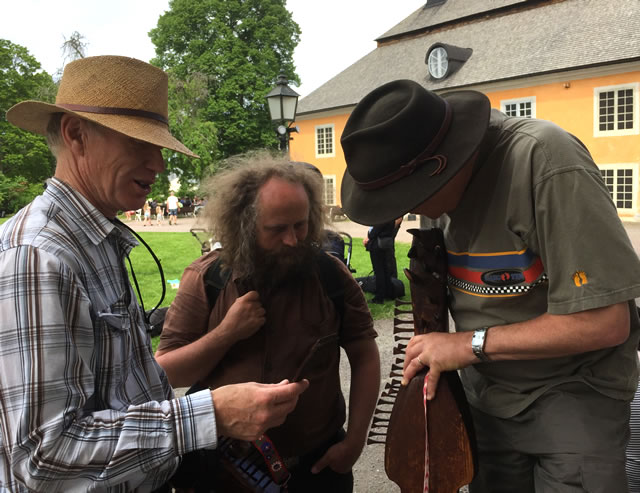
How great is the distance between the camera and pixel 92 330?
118 cm

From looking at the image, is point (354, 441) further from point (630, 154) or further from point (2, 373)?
point (630, 154)

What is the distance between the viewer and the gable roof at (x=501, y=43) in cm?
2252

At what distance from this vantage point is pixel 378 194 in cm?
152

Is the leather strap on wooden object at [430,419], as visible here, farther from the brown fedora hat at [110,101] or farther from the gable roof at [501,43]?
the gable roof at [501,43]

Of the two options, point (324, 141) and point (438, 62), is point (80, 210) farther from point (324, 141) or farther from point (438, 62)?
point (324, 141)

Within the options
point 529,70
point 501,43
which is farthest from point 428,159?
point 501,43

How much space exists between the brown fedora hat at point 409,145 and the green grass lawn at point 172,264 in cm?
511

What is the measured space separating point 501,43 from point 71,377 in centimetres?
2993

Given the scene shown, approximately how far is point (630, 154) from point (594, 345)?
24064 mm

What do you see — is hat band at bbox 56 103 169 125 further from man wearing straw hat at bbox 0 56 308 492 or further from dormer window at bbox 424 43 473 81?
dormer window at bbox 424 43 473 81

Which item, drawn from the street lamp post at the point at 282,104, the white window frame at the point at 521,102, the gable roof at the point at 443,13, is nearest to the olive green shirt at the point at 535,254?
the street lamp post at the point at 282,104

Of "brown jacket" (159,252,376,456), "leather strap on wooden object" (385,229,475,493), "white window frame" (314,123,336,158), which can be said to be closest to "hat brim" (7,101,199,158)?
"brown jacket" (159,252,376,456)

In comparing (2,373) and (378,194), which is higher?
(378,194)

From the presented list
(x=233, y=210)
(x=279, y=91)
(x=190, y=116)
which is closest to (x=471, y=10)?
(x=190, y=116)
